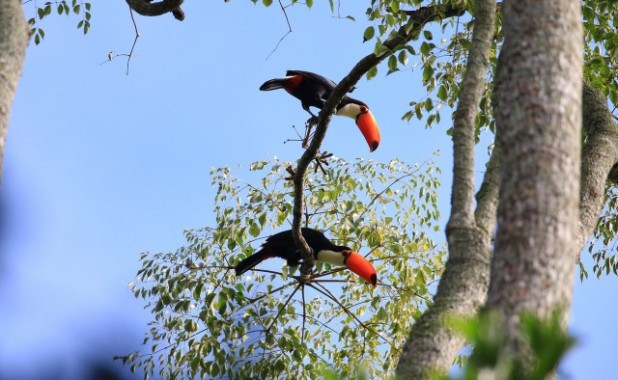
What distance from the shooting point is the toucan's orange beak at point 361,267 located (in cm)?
547

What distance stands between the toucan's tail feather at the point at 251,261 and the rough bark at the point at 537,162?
3600 mm

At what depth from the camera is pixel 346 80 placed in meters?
4.54

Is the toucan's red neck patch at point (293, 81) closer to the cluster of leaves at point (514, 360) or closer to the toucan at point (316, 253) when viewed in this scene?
the toucan at point (316, 253)

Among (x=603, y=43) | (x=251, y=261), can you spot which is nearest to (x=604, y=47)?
(x=603, y=43)

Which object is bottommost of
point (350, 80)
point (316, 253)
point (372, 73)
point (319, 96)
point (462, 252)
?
point (462, 252)

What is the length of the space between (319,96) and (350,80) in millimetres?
1204

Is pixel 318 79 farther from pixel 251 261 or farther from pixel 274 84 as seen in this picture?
pixel 251 261

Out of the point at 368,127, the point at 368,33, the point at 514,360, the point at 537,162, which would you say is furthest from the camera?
the point at 368,127

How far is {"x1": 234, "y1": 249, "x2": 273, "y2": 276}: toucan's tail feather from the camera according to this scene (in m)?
5.51

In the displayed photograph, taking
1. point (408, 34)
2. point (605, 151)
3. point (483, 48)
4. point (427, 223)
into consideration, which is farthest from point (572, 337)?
point (427, 223)

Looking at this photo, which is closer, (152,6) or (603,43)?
(152,6)

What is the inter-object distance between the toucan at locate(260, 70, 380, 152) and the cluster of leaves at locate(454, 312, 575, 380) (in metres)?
4.43

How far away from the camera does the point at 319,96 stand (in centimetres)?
575

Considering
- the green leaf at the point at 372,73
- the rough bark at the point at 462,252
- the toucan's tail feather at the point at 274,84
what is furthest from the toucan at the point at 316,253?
the rough bark at the point at 462,252
